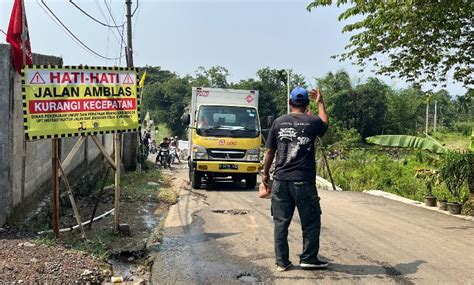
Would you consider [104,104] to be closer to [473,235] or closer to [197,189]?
[473,235]

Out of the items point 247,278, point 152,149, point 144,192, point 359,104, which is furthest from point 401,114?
point 247,278

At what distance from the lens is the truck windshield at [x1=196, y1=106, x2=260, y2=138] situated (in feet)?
43.9

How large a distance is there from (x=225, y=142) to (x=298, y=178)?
8.17 meters

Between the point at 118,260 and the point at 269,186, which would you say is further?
the point at 118,260

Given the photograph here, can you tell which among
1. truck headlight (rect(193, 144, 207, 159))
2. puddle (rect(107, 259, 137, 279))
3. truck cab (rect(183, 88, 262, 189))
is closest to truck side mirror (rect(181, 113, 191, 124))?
truck cab (rect(183, 88, 262, 189))

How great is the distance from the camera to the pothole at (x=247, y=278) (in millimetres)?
5039

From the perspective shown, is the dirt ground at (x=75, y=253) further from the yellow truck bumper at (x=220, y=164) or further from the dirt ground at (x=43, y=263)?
the yellow truck bumper at (x=220, y=164)

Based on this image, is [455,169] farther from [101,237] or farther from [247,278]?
[101,237]

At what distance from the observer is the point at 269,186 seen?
5.66 m

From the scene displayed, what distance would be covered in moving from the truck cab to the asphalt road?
8.51 feet

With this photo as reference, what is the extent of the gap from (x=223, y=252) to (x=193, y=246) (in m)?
0.56

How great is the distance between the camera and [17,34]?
21.5ft

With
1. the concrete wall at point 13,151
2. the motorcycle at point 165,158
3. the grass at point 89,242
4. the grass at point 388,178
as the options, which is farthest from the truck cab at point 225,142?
the motorcycle at point 165,158

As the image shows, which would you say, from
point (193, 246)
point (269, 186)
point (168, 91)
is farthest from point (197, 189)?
point (168, 91)
